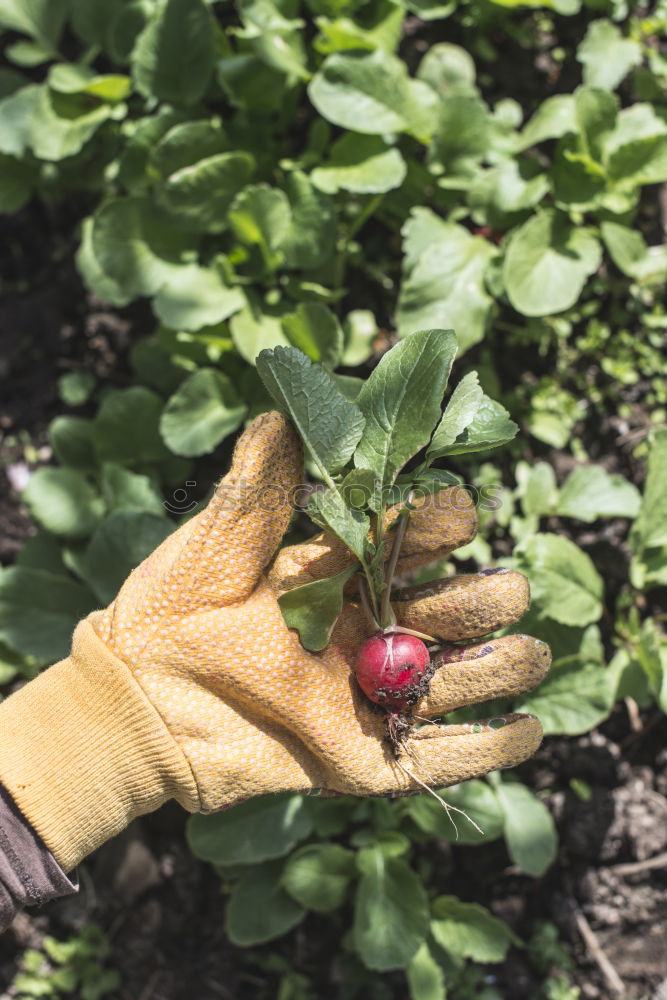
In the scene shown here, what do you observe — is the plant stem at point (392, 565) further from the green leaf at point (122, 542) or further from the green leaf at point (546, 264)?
the green leaf at point (546, 264)

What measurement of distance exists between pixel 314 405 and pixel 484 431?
317 millimetres

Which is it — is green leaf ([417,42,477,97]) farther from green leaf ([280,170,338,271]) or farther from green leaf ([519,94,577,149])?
green leaf ([280,170,338,271])

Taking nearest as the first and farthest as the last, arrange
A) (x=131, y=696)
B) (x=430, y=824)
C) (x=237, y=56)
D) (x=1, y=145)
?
(x=131, y=696), (x=430, y=824), (x=237, y=56), (x=1, y=145)

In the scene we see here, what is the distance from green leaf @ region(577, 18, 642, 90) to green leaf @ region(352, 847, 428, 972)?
91.4 inches

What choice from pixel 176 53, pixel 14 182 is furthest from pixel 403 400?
pixel 14 182

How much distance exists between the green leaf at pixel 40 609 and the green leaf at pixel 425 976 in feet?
4.16

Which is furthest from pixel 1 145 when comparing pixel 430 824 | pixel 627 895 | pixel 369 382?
pixel 627 895

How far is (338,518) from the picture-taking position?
1.48 meters

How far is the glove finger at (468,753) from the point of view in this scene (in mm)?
1640

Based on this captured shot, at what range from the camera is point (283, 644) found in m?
1.59

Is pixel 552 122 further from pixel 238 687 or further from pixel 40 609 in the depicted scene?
pixel 40 609

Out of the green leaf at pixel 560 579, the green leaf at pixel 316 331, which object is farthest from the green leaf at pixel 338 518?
the green leaf at pixel 560 579

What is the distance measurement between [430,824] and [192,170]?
5.96ft

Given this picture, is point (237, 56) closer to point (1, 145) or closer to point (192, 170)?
point (192, 170)
